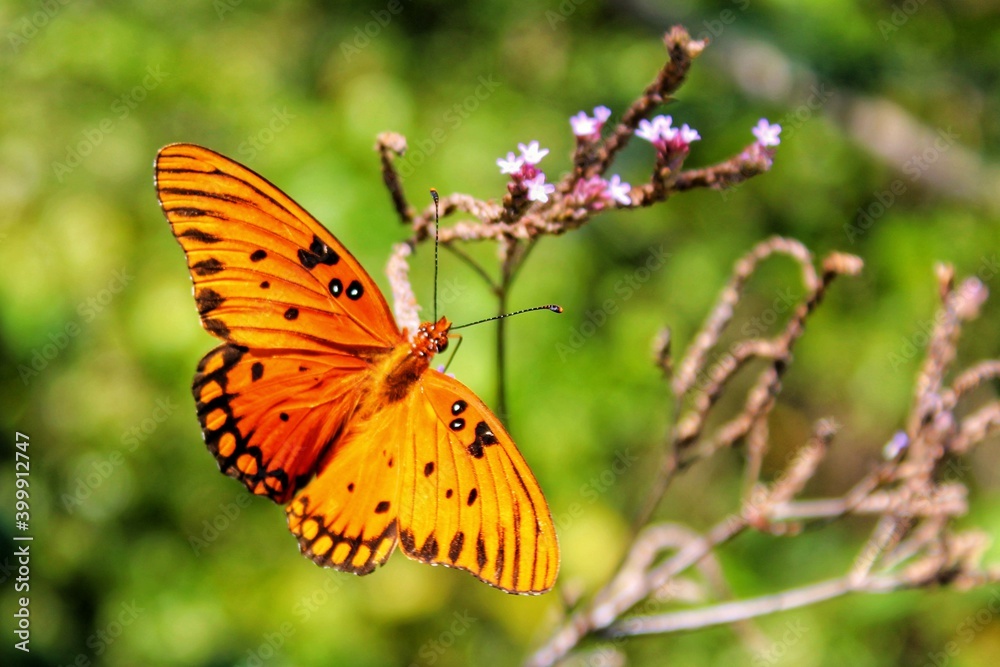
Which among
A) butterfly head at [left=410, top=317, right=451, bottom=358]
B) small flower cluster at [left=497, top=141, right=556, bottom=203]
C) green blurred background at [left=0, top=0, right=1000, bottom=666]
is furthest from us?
green blurred background at [left=0, top=0, right=1000, bottom=666]

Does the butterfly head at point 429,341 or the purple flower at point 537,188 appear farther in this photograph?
the butterfly head at point 429,341

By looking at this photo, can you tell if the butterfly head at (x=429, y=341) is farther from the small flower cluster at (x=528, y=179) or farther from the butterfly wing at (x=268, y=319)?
the small flower cluster at (x=528, y=179)

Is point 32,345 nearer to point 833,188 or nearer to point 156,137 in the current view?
point 156,137

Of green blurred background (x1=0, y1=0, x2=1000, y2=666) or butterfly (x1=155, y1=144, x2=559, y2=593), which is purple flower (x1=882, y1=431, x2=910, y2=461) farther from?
green blurred background (x1=0, y1=0, x2=1000, y2=666)

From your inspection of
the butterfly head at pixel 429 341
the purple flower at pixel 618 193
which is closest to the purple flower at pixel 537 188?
the purple flower at pixel 618 193

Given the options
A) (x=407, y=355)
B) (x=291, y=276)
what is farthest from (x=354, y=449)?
(x=291, y=276)

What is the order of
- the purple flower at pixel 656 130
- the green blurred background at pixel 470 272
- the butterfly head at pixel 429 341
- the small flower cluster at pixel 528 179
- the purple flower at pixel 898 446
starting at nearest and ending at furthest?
the small flower cluster at pixel 528 179 → the purple flower at pixel 656 130 → the butterfly head at pixel 429 341 → the purple flower at pixel 898 446 → the green blurred background at pixel 470 272

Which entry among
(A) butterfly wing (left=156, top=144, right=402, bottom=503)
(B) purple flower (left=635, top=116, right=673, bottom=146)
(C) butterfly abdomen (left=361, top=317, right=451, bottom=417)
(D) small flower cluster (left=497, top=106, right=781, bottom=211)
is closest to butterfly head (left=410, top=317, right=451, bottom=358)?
(C) butterfly abdomen (left=361, top=317, right=451, bottom=417)

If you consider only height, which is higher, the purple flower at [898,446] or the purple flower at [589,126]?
the purple flower at [589,126]
